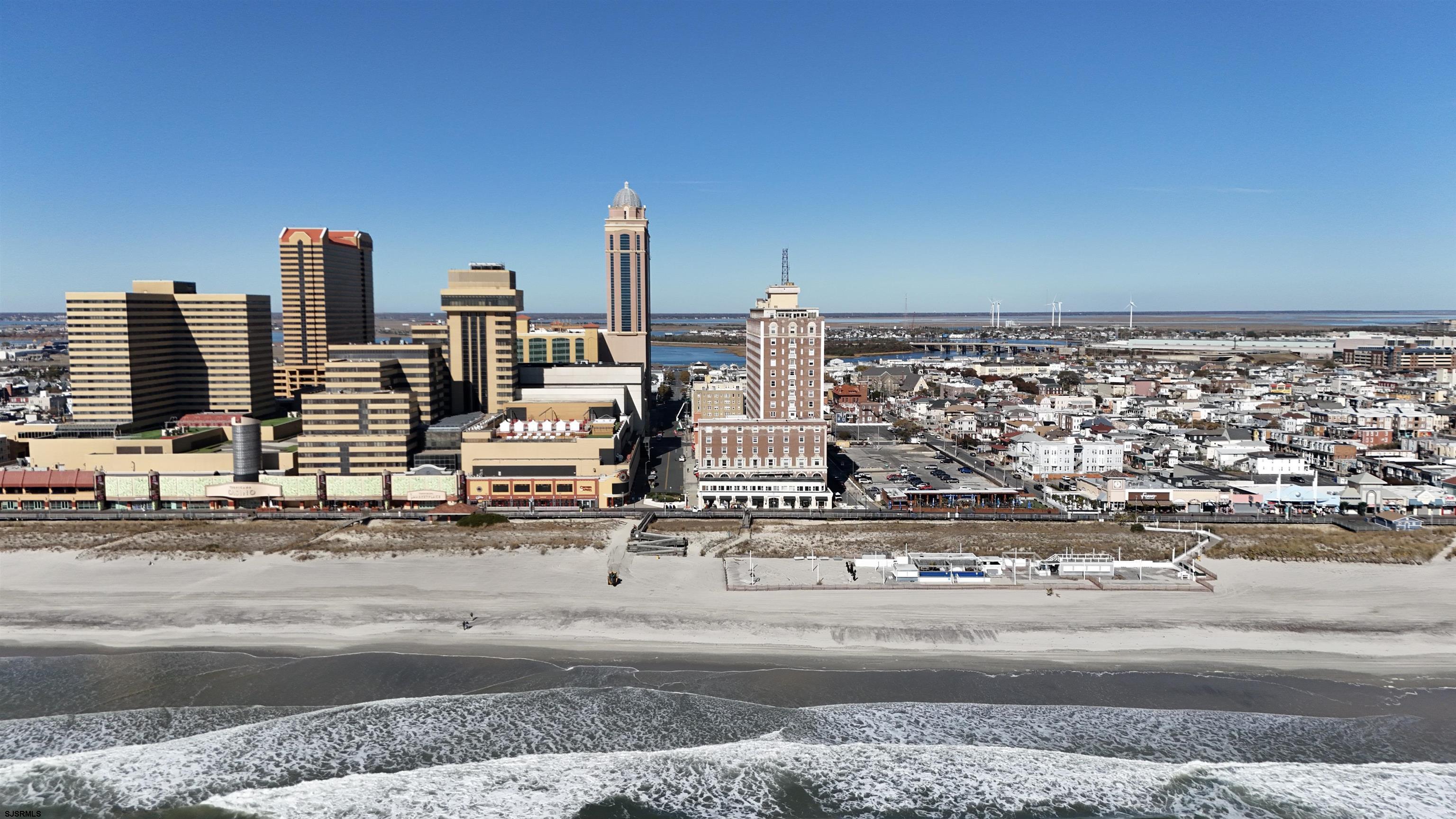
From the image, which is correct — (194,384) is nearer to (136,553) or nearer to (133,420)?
(133,420)

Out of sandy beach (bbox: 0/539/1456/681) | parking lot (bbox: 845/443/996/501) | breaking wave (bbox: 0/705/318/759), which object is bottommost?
breaking wave (bbox: 0/705/318/759)

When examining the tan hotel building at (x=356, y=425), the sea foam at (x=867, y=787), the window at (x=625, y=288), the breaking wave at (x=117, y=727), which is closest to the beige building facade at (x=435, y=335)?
the tan hotel building at (x=356, y=425)

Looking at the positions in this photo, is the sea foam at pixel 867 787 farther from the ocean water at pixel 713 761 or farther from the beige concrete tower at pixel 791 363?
the beige concrete tower at pixel 791 363

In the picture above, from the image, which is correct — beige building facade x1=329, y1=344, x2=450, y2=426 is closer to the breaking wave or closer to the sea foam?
the breaking wave

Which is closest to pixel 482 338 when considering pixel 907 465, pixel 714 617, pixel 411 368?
pixel 411 368

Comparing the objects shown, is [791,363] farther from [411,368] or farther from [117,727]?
[117,727]

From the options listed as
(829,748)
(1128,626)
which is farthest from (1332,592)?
(829,748)

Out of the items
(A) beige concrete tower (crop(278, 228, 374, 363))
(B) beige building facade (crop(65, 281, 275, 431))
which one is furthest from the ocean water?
(A) beige concrete tower (crop(278, 228, 374, 363))
